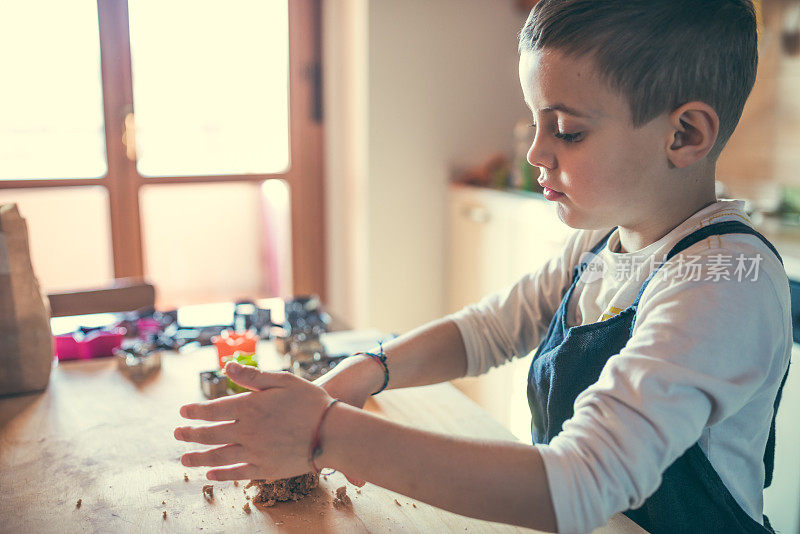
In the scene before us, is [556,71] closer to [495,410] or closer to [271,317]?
[271,317]

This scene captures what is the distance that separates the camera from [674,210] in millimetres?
788

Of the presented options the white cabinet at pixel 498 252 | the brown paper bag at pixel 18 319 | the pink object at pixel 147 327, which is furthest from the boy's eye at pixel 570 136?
the white cabinet at pixel 498 252

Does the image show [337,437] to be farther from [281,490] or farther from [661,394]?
[661,394]

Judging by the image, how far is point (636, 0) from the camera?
70cm

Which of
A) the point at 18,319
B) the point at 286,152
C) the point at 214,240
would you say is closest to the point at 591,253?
the point at 18,319

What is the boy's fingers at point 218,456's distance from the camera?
71 cm

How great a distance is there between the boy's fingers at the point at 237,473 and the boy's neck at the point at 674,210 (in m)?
0.50

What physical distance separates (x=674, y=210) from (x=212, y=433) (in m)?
0.55

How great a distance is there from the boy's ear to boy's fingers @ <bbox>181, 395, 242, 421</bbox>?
20.0 inches

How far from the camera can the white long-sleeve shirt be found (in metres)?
0.61

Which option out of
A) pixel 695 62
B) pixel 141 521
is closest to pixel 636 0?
pixel 695 62

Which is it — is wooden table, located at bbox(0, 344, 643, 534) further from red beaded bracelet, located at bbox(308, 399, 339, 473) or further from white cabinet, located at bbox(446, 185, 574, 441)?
white cabinet, located at bbox(446, 185, 574, 441)

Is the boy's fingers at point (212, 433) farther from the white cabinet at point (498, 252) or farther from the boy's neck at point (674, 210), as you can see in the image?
the white cabinet at point (498, 252)

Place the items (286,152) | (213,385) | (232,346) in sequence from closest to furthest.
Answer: (213,385), (232,346), (286,152)
